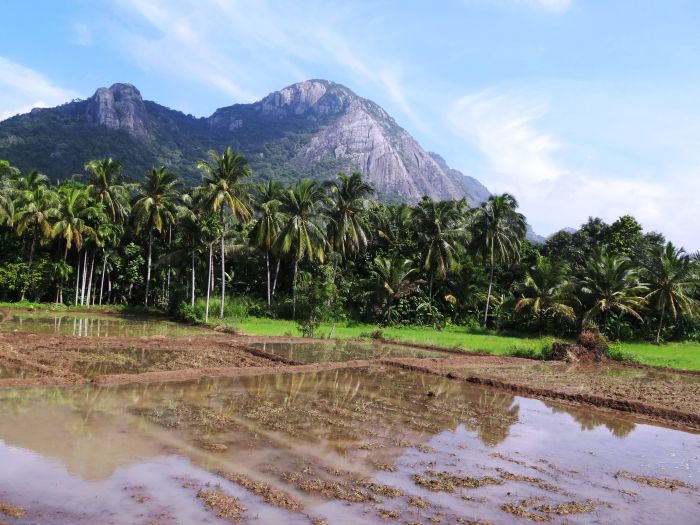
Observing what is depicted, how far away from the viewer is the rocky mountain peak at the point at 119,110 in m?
129

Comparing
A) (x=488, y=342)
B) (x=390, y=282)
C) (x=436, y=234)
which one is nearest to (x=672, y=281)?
(x=488, y=342)

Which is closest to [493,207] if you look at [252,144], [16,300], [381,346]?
[381,346]

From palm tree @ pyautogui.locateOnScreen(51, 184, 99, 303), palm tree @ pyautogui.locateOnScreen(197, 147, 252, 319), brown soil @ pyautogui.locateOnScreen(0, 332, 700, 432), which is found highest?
palm tree @ pyautogui.locateOnScreen(197, 147, 252, 319)

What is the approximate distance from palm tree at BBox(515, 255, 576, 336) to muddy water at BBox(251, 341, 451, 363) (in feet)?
40.9

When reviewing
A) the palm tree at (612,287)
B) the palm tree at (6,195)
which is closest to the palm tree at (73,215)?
the palm tree at (6,195)

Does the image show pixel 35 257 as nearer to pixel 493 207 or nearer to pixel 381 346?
pixel 381 346

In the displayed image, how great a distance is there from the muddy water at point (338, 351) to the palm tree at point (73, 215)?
2217cm

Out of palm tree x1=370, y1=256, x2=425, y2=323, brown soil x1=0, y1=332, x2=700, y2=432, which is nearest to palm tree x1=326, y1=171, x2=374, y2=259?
palm tree x1=370, y1=256, x2=425, y2=323

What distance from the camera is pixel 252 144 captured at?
163m

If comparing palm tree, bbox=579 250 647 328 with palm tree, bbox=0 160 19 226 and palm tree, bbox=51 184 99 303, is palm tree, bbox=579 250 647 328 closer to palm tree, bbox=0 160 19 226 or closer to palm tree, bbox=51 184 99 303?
palm tree, bbox=51 184 99 303

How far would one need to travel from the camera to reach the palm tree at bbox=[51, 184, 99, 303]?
40.6 meters

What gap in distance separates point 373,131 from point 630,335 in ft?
494

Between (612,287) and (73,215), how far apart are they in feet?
131

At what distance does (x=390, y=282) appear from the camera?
4278 centimetres
